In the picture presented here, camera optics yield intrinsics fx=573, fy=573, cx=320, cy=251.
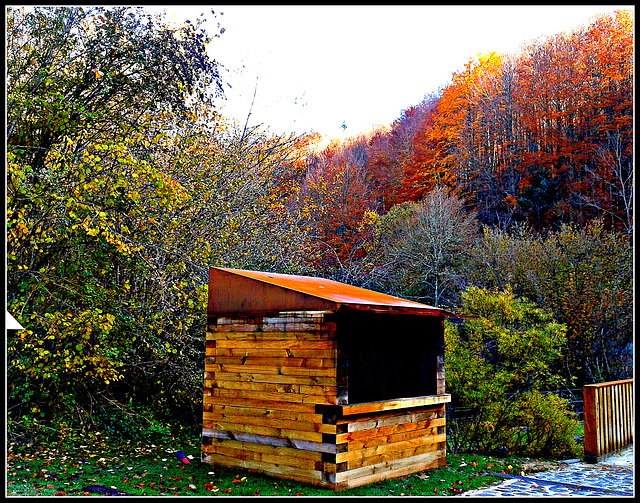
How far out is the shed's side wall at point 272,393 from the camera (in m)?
6.30

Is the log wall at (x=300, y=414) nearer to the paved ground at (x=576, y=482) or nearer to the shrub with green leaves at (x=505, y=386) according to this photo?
the paved ground at (x=576, y=482)

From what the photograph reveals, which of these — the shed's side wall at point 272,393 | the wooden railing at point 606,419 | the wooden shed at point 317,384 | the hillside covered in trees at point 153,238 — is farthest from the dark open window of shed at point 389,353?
the hillside covered in trees at point 153,238

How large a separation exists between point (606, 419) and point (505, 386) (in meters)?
1.86

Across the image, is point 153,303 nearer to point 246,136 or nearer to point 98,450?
point 98,450

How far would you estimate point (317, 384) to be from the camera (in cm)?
634

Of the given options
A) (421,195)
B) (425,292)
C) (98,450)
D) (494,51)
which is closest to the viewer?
(98,450)

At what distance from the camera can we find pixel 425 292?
19.8 meters

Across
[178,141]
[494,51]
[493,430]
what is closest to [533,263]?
[493,430]

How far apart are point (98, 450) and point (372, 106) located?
33.6m

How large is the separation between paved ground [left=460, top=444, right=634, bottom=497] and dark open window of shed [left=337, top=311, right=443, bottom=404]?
1.49 metres

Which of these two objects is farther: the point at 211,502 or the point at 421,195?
the point at 421,195

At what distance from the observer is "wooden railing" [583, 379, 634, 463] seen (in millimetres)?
8047

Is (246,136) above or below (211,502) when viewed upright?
above

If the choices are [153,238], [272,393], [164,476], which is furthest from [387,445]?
[153,238]
